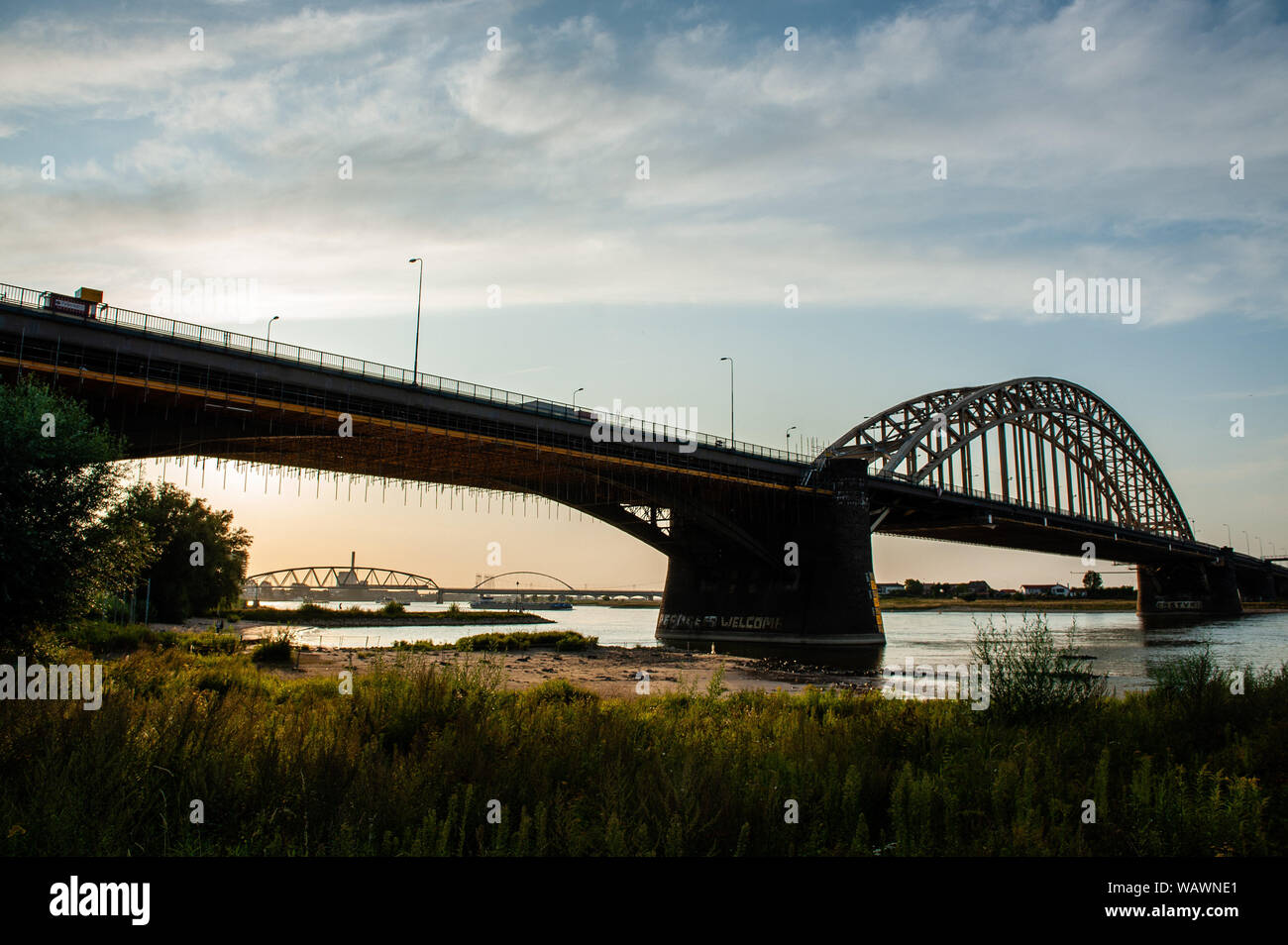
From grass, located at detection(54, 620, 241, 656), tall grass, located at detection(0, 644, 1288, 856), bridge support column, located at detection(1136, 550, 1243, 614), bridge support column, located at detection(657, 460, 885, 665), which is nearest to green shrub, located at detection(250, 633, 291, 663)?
grass, located at detection(54, 620, 241, 656)

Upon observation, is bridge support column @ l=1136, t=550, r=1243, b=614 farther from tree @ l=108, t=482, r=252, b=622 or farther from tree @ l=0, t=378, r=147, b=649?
tree @ l=0, t=378, r=147, b=649

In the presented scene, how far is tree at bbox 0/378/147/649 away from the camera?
15812mm

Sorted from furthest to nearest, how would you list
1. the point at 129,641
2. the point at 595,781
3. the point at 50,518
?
the point at 129,641 → the point at 50,518 → the point at 595,781

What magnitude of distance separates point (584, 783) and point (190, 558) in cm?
6094

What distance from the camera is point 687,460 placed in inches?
2381

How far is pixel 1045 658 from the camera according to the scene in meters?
13.9

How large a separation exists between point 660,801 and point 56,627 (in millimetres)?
16536

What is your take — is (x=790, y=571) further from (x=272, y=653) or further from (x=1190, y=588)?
(x=1190, y=588)

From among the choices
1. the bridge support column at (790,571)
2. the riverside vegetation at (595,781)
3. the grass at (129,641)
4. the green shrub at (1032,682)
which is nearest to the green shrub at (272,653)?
the grass at (129,641)

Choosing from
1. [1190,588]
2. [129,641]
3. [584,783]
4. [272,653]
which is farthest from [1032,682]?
[1190,588]

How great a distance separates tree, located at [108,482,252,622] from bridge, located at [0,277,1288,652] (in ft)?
51.6

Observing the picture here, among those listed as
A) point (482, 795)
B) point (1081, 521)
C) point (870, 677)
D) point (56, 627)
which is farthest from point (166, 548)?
point (1081, 521)

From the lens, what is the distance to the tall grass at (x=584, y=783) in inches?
260

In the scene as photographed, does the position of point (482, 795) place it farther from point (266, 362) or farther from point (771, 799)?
point (266, 362)
